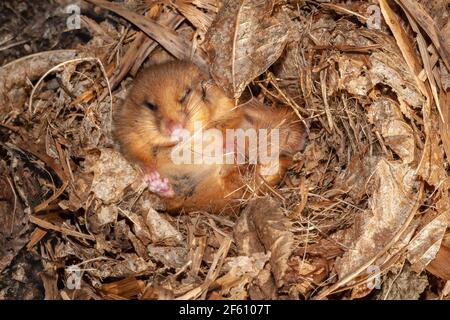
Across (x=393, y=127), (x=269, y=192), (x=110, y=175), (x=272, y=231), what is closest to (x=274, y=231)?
(x=272, y=231)

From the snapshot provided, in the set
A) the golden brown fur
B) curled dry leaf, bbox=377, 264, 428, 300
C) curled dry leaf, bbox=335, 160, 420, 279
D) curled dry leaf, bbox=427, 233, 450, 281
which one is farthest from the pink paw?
curled dry leaf, bbox=427, 233, 450, 281

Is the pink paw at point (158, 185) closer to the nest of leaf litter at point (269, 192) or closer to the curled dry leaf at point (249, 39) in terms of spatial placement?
the nest of leaf litter at point (269, 192)

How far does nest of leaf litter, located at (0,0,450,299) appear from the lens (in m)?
2.66

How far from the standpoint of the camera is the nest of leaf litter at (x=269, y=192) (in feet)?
8.71

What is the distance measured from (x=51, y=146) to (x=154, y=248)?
651 millimetres

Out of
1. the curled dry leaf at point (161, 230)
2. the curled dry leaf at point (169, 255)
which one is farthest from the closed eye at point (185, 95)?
the curled dry leaf at point (169, 255)

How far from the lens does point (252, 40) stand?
118 inches

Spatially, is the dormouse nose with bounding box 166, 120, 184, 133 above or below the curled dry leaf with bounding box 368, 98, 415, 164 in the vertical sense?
below

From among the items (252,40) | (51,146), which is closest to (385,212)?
(252,40)

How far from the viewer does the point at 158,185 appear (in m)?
3.10

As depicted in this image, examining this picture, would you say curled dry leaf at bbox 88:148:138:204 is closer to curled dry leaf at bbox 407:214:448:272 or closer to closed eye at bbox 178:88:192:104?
closed eye at bbox 178:88:192:104

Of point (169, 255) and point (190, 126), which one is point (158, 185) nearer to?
point (190, 126)
